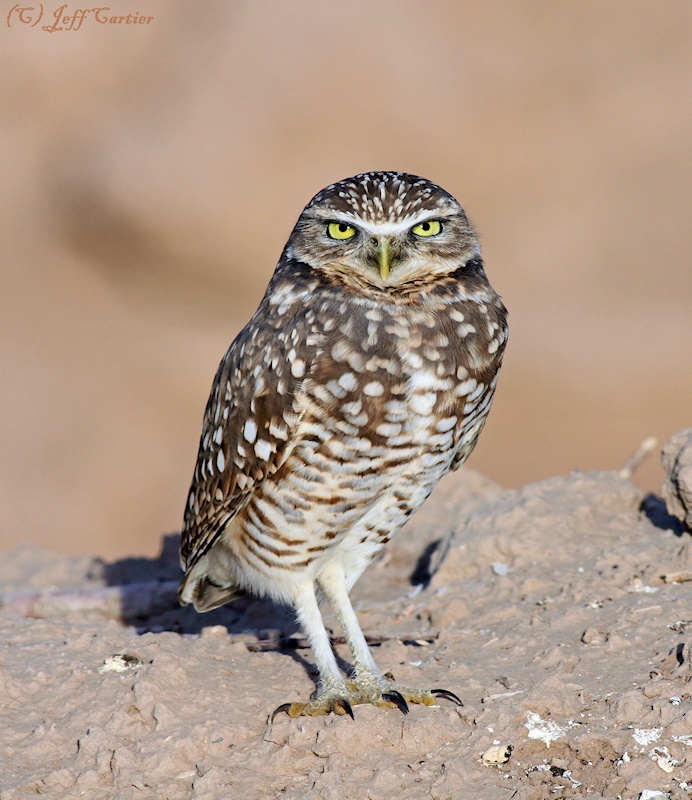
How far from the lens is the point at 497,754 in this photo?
3.38 metres

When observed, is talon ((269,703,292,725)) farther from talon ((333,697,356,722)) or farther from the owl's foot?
talon ((333,697,356,722))

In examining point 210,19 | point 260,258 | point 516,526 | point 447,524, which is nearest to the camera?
point 516,526

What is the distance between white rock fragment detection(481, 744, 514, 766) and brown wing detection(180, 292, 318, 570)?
1.24 meters

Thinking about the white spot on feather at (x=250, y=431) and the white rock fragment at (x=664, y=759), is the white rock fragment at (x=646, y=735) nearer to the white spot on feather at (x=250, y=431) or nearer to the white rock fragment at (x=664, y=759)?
the white rock fragment at (x=664, y=759)

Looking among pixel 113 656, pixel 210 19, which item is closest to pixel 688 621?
pixel 113 656

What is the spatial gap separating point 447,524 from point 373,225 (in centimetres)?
309

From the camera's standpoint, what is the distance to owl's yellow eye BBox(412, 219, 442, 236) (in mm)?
3844

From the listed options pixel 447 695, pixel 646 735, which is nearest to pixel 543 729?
pixel 646 735

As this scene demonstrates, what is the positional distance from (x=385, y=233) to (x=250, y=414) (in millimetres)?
852

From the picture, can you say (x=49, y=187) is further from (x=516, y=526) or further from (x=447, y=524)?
(x=516, y=526)

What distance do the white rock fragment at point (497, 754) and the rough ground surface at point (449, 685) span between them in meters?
0.02

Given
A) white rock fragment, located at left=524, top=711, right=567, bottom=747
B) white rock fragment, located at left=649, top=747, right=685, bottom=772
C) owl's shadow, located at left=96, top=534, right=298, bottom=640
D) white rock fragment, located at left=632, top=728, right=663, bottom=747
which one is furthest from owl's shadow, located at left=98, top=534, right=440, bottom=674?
white rock fragment, located at left=649, top=747, right=685, bottom=772

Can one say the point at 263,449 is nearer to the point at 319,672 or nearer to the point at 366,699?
the point at 319,672

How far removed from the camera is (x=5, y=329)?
12234 mm
